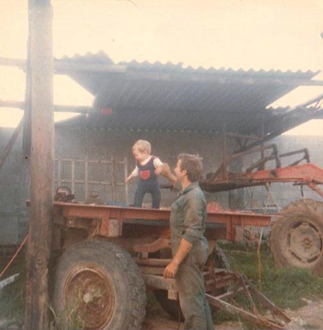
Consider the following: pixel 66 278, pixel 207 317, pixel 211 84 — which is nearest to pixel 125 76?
pixel 211 84

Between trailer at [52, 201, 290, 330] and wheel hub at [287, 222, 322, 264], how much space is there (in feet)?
9.92

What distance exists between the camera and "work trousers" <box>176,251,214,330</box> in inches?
142

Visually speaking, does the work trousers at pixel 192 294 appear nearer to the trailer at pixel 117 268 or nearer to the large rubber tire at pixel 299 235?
the trailer at pixel 117 268

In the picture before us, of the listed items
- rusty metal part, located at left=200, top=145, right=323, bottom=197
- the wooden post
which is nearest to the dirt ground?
the wooden post

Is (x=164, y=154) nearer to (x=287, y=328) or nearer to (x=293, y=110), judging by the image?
(x=293, y=110)

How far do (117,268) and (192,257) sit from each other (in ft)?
2.77

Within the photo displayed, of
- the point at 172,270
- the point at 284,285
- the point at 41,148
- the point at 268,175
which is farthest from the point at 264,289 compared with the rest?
the point at 41,148

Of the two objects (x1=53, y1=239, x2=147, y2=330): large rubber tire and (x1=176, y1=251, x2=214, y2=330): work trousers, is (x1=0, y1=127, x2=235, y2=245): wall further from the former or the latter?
(x1=176, y1=251, x2=214, y2=330): work trousers

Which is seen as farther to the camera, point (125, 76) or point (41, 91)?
point (125, 76)

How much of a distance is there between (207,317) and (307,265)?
4106 millimetres

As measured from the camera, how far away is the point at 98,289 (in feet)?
13.8

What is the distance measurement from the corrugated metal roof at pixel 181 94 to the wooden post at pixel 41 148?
1.93m

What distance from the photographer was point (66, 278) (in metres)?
4.31

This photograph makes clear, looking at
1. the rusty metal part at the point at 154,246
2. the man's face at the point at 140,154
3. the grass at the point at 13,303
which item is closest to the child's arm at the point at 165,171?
the man's face at the point at 140,154
